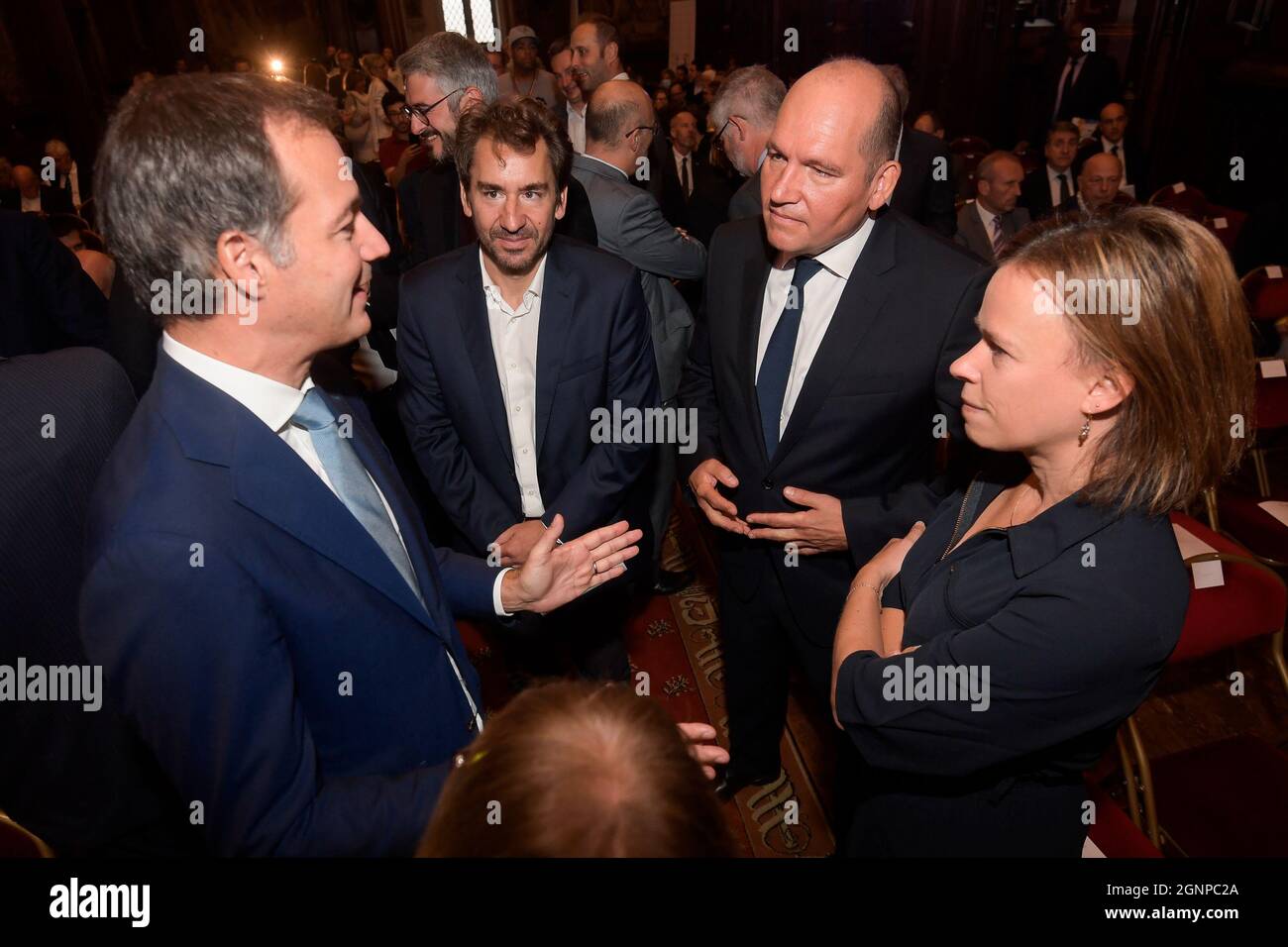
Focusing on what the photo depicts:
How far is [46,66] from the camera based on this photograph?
10.2m

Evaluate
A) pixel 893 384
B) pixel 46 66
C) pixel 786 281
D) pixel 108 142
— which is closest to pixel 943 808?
pixel 893 384

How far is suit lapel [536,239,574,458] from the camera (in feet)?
7.78

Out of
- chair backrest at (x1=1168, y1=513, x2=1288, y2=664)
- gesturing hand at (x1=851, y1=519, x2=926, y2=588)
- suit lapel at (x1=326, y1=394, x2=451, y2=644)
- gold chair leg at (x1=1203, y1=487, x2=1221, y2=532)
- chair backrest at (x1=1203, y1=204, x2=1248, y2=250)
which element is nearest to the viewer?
suit lapel at (x1=326, y1=394, x2=451, y2=644)

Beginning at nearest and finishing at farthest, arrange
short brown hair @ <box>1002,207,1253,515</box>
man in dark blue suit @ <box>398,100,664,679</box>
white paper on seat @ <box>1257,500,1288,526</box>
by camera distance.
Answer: short brown hair @ <box>1002,207,1253,515</box> < man in dark blue suit @ <box>398,100,664,679</box> < white paper on seat @ <box>1257,500,1288,526</box>

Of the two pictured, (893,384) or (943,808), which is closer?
(943,808)

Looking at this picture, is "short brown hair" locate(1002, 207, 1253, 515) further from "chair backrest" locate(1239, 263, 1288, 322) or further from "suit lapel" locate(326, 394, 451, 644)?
"chair backrest" locate(1239, 263, 1288, 322)

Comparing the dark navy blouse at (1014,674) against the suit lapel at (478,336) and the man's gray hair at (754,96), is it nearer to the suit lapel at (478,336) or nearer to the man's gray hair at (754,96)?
the suit lapel at (478,336)

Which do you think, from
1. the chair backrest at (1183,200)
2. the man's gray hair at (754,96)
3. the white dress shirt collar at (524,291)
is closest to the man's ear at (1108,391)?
the white dress shirt collar at (524,291)

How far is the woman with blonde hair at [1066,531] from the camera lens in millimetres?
1203

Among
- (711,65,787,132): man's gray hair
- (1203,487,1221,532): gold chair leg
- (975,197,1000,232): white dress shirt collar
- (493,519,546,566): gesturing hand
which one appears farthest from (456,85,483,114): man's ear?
(1203,487,1221,532): gold chair leg

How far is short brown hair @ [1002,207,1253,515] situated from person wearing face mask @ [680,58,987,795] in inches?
24.4
